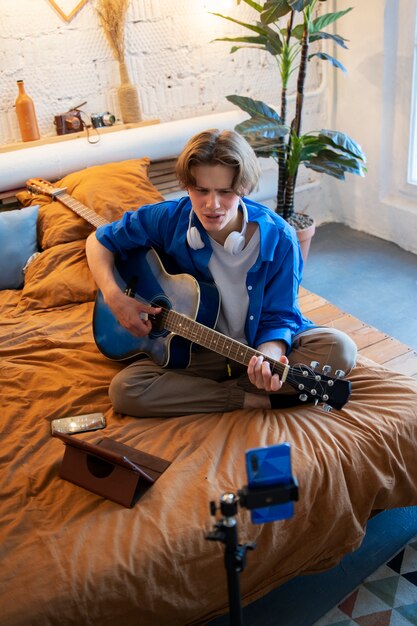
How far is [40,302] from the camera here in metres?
2.46

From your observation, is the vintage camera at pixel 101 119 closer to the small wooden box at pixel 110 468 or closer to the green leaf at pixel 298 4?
A: the green leaf at pixel 298 4

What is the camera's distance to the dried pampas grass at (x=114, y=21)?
295cm

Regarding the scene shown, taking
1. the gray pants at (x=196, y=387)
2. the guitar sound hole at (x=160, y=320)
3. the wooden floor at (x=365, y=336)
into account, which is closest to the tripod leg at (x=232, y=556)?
the gray pants at (x=196, y=387)

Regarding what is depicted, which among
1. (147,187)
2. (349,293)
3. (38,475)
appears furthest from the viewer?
(349,293)

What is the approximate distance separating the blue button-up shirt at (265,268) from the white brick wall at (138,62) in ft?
4.79

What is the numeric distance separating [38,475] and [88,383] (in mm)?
409

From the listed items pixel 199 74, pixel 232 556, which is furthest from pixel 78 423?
pixel 199 74

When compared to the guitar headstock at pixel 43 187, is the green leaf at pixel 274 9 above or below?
above

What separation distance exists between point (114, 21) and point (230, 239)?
1.77 m

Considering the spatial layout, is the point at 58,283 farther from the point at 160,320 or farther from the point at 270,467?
the point at 270,467

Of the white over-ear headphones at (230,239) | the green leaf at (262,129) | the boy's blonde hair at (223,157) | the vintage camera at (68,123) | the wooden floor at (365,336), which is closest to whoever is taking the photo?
the boy's blonde hair at (223,157)

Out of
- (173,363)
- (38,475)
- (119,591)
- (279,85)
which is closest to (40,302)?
(173,363)

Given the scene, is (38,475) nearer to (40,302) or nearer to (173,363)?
(173,363)

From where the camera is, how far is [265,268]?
1.82 metres
